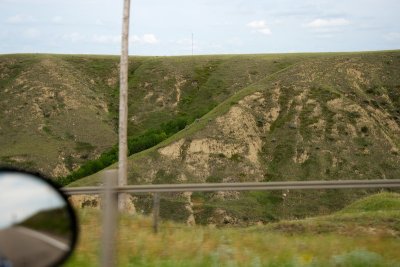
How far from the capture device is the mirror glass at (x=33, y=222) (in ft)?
10.5

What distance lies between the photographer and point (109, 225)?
5617 millimetres

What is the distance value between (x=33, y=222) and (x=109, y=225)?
217 centimetres

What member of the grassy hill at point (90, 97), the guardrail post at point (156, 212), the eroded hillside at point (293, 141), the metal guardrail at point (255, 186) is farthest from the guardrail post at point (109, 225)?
the grassy hill at point (90, 97)

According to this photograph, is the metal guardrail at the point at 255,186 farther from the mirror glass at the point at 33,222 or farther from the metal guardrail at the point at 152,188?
the mirror glass at the point at 33,222

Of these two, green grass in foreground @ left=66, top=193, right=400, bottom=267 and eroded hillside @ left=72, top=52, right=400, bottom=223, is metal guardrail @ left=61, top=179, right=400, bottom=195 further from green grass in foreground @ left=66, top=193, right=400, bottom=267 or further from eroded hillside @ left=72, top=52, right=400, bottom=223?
eroded hillside @ left=72, top=52, right=400, bottom=223

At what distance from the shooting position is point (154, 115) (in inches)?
4321

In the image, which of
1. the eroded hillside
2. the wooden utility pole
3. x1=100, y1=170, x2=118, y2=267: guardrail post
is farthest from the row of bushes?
x1=100, y1=170, x2=118, y2=267: guardrail post

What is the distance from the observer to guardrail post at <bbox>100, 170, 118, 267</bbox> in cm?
550

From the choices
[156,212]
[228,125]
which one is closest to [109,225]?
[156,212]

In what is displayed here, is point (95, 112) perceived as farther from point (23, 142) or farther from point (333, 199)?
point (333, 199)

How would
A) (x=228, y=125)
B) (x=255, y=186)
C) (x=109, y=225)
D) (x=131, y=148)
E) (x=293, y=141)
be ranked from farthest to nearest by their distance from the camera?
(x=131, y=148), (x=228, y=125), (x=293, y=141), (x=255, y=186), (x=109, y=225)

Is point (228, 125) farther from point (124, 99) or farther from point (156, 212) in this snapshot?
point (156, 212)

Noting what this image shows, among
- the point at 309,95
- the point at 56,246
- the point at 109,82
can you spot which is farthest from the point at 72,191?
the point at 109,82

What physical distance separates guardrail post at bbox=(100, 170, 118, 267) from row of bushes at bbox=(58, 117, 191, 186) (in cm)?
7527
